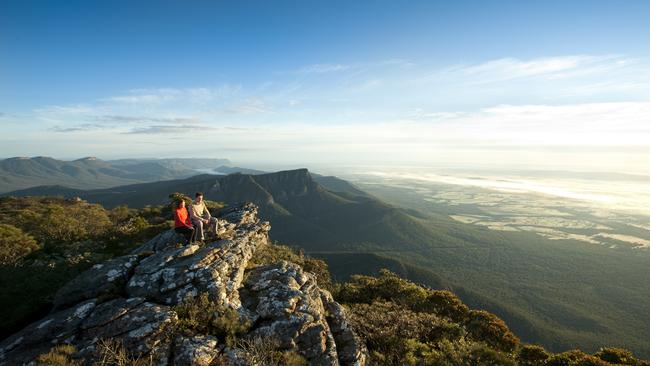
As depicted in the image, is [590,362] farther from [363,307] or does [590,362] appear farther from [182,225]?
[182,225]

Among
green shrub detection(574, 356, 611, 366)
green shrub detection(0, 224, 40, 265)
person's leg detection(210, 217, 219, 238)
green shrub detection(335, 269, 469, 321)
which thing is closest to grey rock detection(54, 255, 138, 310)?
person's leg detection(210, 217, 219, 238)

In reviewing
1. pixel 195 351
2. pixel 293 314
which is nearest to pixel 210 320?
pixel 195 351

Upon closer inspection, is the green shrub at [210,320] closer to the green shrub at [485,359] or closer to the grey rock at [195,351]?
the grey rock at [195,351]

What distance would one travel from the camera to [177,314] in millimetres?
13508

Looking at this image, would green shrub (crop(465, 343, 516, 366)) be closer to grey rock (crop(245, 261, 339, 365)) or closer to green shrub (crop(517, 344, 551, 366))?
green shrub (crop(517, 344, 551, 366))

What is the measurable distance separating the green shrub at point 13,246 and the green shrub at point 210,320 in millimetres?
15078

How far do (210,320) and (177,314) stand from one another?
139cm

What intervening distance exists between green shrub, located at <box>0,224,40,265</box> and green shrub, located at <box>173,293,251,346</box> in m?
15.1

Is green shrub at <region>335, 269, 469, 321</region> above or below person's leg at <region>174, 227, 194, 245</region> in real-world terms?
below

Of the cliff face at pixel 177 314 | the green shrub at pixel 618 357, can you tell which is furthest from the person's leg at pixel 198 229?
the green shrub at pixel 618 357

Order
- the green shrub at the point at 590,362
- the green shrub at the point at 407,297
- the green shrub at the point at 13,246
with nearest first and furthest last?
the green shrub at the point at 13,246, the green shrub at the point at 590,362, the green shrub at the point at 407,297

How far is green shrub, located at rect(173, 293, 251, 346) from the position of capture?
43.6 feet

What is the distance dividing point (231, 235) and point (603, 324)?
585 feet

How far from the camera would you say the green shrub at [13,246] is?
2048 cm
